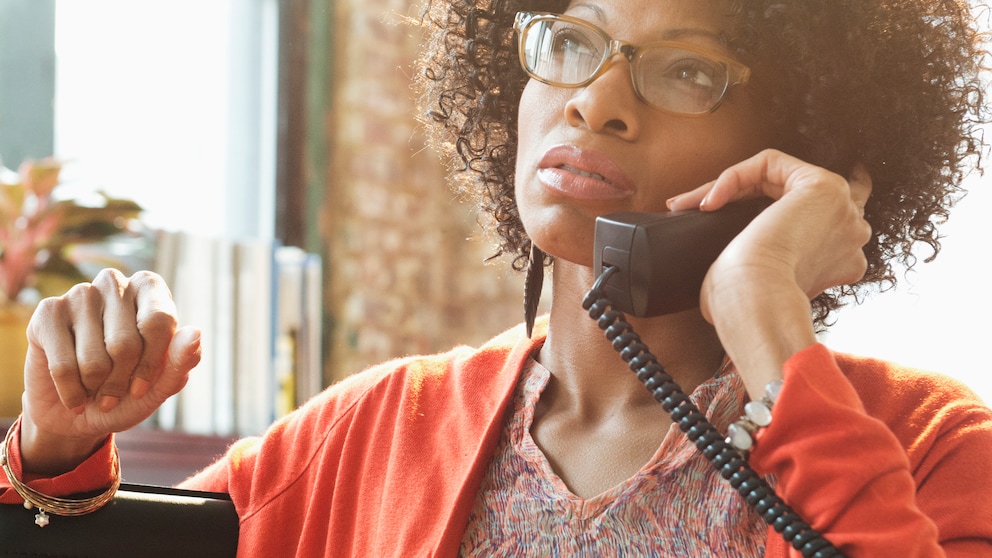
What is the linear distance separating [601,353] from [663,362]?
3.0 inches

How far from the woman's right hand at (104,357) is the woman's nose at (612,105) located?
0.45 m

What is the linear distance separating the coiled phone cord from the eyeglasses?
0.24 meters

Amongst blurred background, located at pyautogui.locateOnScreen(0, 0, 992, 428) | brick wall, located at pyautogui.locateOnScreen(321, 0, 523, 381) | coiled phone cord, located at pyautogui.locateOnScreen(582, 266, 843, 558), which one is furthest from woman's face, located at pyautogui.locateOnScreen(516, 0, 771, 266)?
brick wall, located at pyautogui.locateOnScreen(321, 0, 523, 381)

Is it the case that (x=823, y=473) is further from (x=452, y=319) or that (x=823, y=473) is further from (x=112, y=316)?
(x=452, y=319)

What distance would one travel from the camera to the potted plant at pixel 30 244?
2051 mm

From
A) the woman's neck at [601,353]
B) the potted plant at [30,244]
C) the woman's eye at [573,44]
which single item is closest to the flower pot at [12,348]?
the potted plant at [30,244]

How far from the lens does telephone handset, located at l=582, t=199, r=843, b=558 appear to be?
0.98 m

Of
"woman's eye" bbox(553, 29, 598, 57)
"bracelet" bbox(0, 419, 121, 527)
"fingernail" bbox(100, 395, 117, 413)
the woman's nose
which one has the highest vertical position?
"woman's eye" bbox(553, 29, 598, 57)

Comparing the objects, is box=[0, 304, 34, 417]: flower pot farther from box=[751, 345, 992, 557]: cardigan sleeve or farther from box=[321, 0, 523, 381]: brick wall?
box=[751, 345, 992, 557]: cardigan sleeve

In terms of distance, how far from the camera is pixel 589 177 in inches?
43.6

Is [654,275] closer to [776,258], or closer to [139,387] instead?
[776,258]

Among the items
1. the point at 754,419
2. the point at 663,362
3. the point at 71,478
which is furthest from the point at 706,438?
the point at 71,478

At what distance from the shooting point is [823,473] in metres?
0.87

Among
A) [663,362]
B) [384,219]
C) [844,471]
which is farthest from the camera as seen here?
[384,219]
